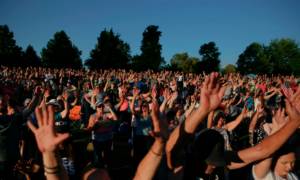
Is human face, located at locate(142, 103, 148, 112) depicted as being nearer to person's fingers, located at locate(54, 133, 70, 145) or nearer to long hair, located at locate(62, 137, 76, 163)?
long hair, located at locate(62, 137, 76, 163)

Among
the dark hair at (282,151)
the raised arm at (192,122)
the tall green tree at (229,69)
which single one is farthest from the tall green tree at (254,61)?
the raised arm at (192,122)

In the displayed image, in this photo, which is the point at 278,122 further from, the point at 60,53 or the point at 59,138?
the point at 60,53

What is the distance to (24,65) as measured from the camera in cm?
3894

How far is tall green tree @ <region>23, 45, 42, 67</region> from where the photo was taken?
136 ft

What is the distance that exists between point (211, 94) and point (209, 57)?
181 feet

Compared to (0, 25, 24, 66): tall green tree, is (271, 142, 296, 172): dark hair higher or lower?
lower

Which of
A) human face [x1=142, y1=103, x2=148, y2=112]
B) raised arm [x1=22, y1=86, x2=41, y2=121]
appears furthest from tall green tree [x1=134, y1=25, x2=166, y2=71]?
raised arm [x1=22, y1=86, x2=41, y2=121]

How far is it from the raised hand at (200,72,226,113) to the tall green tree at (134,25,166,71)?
144 feet

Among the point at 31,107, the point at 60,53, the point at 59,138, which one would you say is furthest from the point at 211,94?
the point at 60,53

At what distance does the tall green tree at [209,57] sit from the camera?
49.4m

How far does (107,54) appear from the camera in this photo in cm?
4203

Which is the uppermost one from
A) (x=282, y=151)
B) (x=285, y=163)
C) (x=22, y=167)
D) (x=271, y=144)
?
(x=271, y=144)

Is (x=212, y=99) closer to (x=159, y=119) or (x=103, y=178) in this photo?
(x=159, y=119)

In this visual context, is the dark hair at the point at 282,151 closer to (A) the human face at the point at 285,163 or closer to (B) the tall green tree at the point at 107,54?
(A) the human face at the point at 285,163
